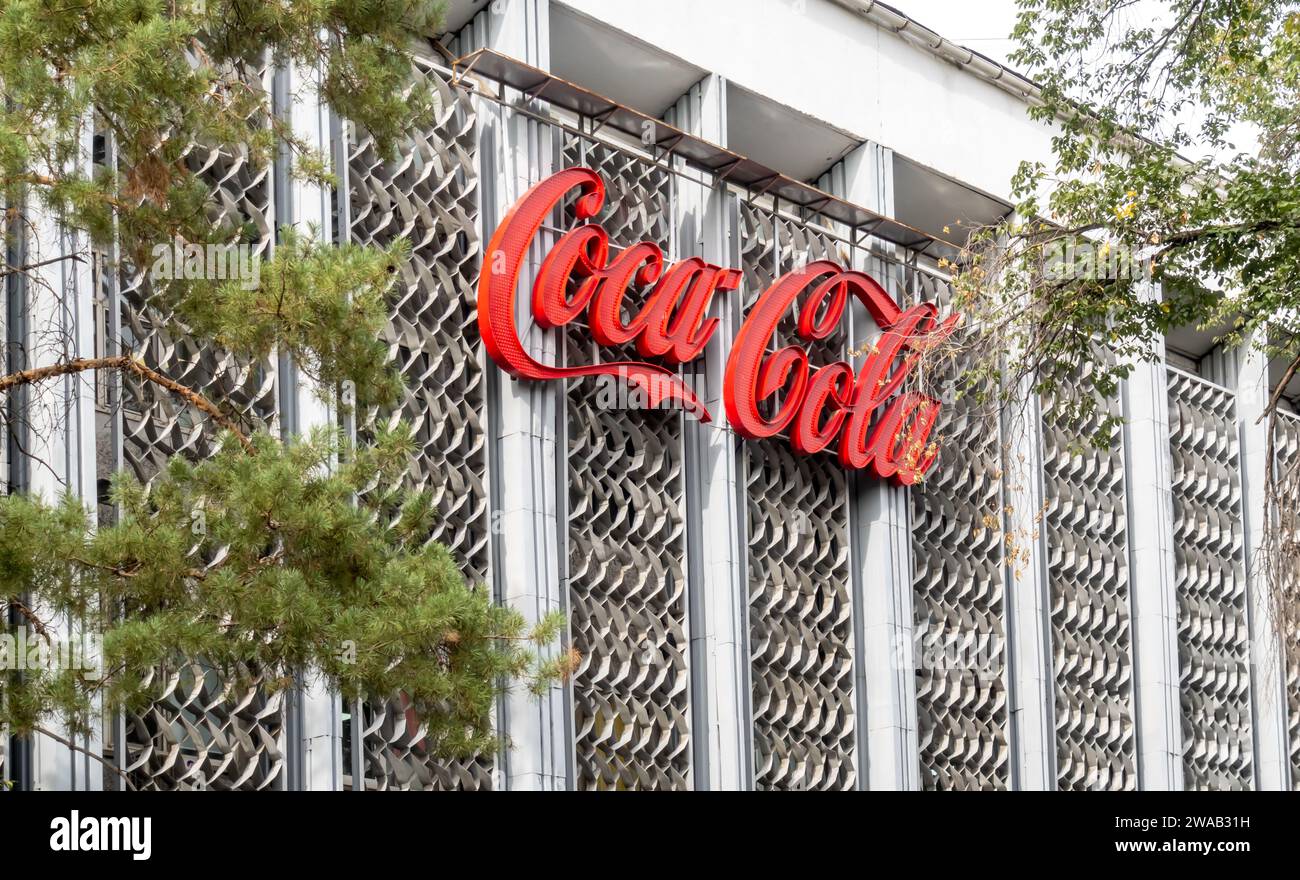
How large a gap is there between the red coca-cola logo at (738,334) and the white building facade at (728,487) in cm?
29

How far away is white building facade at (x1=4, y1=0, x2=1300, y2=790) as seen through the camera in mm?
14289

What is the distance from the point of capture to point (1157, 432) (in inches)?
941

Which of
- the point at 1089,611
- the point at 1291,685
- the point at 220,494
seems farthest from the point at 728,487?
the point at 1291,685

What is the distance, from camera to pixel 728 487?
17703 mm

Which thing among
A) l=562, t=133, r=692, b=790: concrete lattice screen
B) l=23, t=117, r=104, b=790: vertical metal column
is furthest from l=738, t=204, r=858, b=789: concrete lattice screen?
l=23, t=117, r=104, b=790: vertical metal column

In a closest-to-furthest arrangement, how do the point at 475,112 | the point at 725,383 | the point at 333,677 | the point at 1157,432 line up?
the point at 333,677 → the point at 475,112 → the point at 725,383 → the point at 1157,432

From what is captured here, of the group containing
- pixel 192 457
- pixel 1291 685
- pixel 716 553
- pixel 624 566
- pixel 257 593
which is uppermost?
pixel 192 457

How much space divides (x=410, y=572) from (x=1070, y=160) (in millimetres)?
8189

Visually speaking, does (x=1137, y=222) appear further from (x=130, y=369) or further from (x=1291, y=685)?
(x=1291, y=685)

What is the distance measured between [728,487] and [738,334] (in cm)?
160
